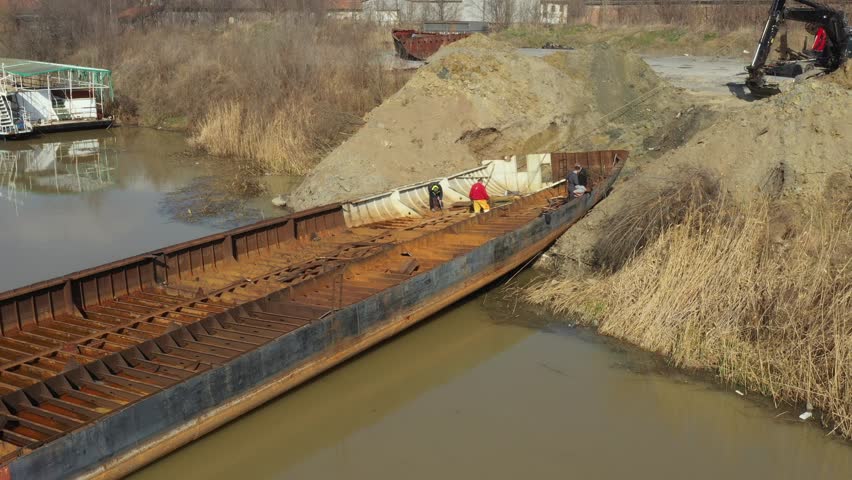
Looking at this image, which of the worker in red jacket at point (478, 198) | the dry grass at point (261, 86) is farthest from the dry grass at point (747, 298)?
the dry grass at point (261, 86)

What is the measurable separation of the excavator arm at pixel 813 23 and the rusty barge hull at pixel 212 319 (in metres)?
8.23

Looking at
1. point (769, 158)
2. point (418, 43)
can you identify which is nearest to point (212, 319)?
point (769, 158)

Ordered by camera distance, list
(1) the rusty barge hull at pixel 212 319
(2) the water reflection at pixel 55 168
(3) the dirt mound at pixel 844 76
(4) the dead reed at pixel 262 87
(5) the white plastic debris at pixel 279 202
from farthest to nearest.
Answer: (4) the dead reed at pixel 262 87, (2) the water reflection at pixel 55 168, (5) the white plastic debris at pixel 279 202, (3) the dirt mound at pixel 844 76, (1) the rusty barge hull at pixel 212 319

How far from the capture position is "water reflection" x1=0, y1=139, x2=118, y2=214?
21312 mm

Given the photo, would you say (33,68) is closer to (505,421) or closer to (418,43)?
(418,43)

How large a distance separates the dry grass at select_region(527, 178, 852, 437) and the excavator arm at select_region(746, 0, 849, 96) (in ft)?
25.8

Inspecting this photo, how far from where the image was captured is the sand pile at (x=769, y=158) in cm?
1343

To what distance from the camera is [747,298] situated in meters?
10.1

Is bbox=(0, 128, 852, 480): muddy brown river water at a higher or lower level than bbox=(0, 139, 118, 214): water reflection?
lower

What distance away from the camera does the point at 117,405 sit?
24.9 feet

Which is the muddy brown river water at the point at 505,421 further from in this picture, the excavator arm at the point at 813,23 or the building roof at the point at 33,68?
the building roof at the point at 33,68

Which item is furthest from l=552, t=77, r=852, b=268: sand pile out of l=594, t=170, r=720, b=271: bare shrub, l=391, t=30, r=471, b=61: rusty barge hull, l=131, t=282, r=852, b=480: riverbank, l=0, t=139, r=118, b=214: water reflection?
l=391, t=30, r=471, b=61: rusty barge hull

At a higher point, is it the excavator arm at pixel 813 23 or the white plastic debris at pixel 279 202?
the excavator arm at pixel 813 23

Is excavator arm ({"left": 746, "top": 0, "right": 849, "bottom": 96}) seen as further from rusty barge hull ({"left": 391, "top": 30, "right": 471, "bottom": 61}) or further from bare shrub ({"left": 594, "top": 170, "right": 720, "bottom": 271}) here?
rusty barge hull ({"left": 391, "top": 30, "right": 471, "bottom": 61})
